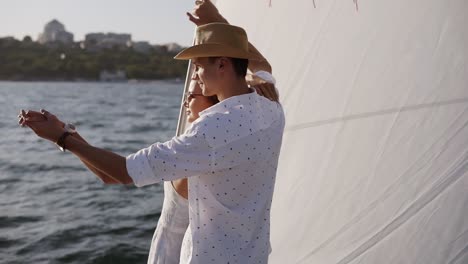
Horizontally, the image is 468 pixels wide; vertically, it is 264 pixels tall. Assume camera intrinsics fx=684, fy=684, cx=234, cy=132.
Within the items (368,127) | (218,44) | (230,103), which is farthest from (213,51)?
(368,127)

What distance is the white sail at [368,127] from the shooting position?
2219mm

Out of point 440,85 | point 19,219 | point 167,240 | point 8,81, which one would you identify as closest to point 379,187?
point 440,85

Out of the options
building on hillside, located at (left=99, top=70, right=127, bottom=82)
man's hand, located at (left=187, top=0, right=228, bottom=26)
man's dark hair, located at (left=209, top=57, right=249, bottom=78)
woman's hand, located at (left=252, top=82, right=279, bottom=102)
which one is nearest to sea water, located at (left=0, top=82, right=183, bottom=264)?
man's hand, located at (left=187, top=0, right=228, bottom=26)

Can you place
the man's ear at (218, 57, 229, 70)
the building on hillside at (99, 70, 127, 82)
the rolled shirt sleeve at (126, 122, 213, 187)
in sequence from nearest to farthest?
the rolled shirt sleeve at (126, 122, 213, 187)
the man's ear at (218, 57, 229, 70)
the building on hillside at (99, 70, 127, 82)

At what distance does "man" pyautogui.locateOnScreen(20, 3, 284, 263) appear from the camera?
1640 mm

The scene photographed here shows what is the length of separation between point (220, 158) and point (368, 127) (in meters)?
0.93

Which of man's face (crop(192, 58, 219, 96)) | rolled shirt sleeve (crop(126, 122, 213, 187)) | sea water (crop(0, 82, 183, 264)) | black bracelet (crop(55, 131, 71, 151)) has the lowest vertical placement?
sea water (crop(0, 82, 183, 264))

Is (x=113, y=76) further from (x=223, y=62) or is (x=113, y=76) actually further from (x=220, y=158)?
(x=220, y=158)

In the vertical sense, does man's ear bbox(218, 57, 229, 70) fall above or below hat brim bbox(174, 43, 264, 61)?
below

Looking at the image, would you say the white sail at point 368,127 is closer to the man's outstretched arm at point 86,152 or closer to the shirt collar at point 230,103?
the shirt collar at point 230,103

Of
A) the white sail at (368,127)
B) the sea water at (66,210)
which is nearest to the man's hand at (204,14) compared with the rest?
the white sail at (368,127)

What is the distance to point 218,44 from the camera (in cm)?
172

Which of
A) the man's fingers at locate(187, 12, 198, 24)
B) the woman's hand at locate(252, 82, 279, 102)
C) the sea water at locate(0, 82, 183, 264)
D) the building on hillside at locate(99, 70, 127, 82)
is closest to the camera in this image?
the woman's hand at locate(252, 82, 279, 102)

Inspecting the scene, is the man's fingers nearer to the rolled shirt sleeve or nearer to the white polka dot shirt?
the white polka dot shirt
